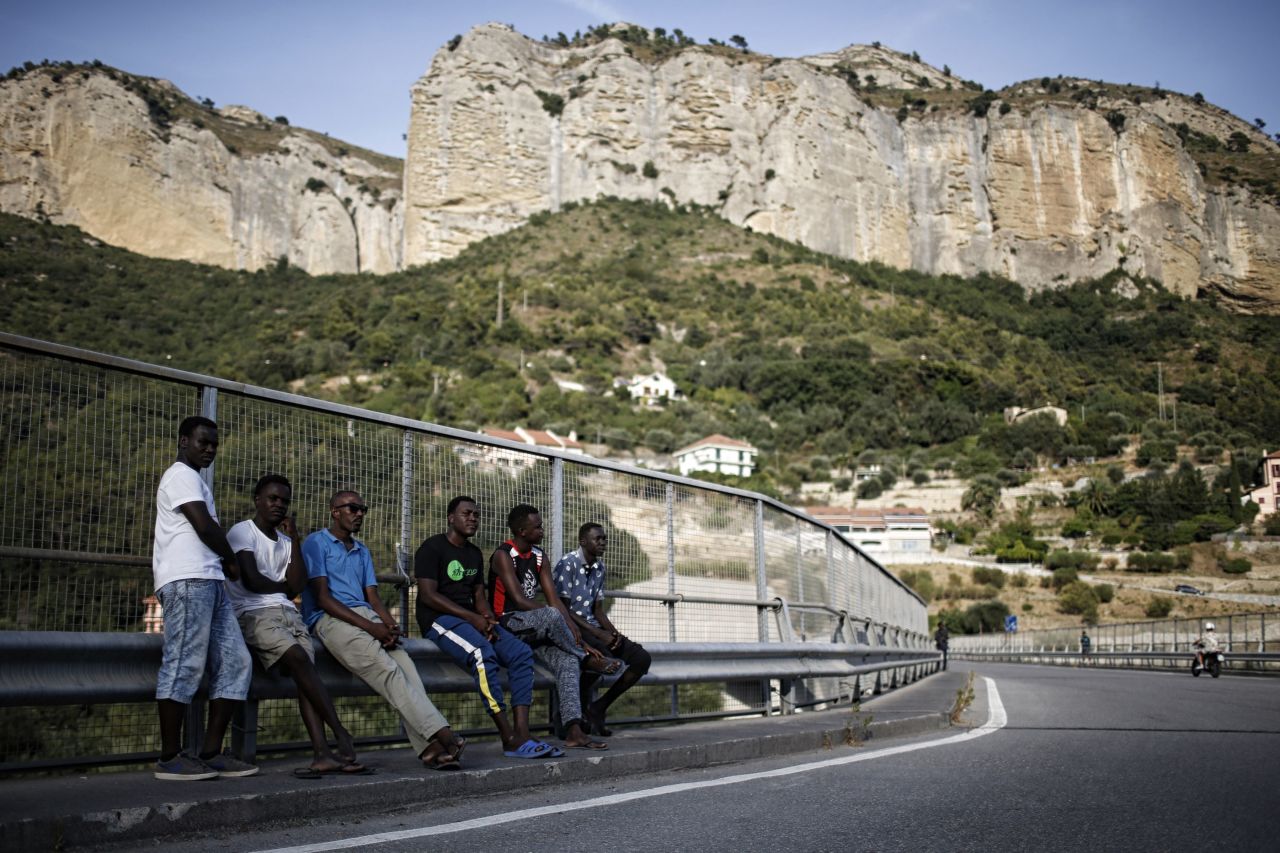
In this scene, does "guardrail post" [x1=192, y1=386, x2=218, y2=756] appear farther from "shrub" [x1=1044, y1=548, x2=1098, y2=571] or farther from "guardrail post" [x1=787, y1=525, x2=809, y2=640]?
"shrub" [x1=1044, y1=548, x2=1098, y2=571]

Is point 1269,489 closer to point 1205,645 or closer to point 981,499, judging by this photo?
point 981,499

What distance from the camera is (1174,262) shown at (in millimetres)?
145000

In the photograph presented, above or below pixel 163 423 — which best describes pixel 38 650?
below

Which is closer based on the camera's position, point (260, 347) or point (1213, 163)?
point (260, 347)

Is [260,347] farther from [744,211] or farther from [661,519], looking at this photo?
[661,519]

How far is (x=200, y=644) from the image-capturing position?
504 cm

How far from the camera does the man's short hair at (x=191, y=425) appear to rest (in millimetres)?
5309

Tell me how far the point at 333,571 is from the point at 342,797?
4.54ft

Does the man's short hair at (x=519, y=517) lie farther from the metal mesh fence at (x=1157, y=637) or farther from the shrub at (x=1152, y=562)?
the shrub at (x=1152, y=562)

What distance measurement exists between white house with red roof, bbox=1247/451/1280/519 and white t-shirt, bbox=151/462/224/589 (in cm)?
9161

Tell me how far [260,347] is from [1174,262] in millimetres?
113122

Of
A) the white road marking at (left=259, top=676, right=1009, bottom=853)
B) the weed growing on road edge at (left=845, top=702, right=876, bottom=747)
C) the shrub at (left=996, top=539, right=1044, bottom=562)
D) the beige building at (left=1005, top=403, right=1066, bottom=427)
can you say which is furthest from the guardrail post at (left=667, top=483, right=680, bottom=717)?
the beige building at (left=1005, top=403, right=1066, bottom=427)

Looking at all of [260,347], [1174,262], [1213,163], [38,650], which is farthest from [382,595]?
[1213,163]

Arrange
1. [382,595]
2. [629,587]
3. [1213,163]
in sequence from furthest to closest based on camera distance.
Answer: [1213,163], [629,587], [382,595]
